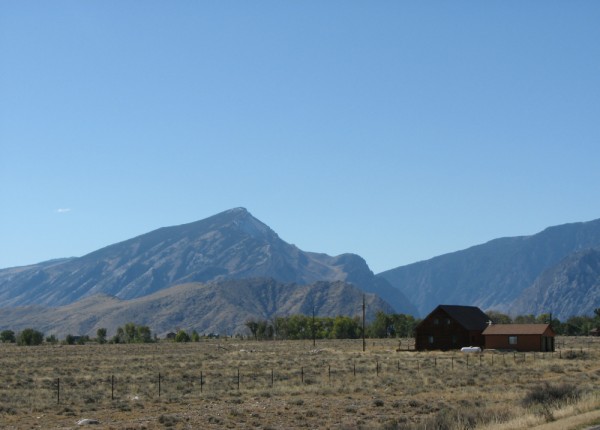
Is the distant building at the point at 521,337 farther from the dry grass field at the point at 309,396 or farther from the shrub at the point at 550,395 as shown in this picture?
the shrub at the point at 550,395

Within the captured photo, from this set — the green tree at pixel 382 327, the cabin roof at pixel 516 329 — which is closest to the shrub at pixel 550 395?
the cabin roof at pixel 516 329

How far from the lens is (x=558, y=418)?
24.7 metres

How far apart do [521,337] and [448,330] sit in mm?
10297

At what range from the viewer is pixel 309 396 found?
123 ft

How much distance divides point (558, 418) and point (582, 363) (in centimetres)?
3482

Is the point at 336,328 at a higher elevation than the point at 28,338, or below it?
higher

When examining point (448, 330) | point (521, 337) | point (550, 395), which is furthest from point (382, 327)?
point (550, 395)

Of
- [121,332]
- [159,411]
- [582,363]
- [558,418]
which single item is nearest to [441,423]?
[558,418]

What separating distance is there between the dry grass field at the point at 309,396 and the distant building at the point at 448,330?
96.8 ft

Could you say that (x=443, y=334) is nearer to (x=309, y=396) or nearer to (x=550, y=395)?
(x=309, y=396)

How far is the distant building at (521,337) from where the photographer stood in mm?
79062

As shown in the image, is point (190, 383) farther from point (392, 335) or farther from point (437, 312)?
point (392, 335)

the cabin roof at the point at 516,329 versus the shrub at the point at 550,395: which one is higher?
the cabin roof at the point at 516,329

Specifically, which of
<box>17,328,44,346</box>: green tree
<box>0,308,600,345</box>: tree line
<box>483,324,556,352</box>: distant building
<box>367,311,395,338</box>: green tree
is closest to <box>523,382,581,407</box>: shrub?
<box>483,324,556,352</box>: distant building
